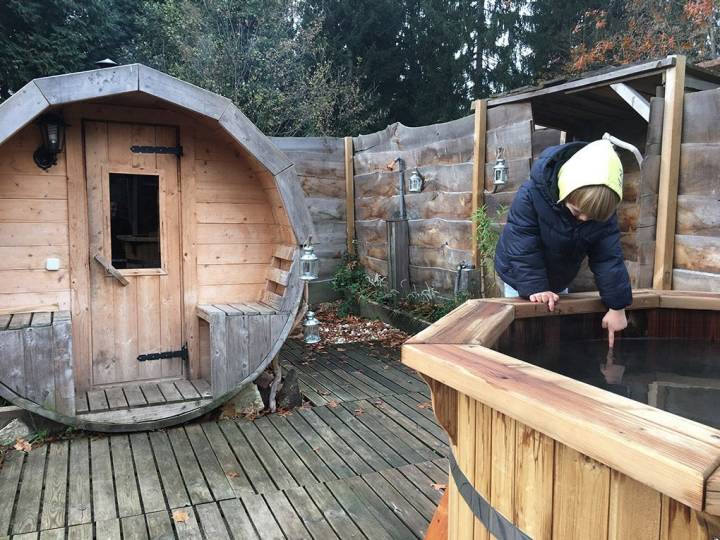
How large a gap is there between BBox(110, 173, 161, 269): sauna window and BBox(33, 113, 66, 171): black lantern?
0.42 meters

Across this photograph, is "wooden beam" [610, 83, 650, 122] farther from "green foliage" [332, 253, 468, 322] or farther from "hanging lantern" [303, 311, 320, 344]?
"hanging lantern" [303, 311, 320, 344]

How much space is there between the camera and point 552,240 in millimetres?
2623

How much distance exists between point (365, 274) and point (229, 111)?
4.53 meters

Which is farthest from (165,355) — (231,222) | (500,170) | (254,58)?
(254,58)

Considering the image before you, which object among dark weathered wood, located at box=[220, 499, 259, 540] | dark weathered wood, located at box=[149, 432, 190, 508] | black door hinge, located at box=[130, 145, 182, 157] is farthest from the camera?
black door hinge, located at box=[130, 145, 182, 157]

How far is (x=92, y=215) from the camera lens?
436 cm

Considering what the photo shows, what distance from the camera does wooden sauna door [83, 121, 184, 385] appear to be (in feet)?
14.4

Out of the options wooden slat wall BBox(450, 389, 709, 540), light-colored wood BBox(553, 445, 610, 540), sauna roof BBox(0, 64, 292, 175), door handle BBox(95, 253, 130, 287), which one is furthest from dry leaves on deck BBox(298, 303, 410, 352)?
light-colored wood BBox(553, 445, 610, 540)

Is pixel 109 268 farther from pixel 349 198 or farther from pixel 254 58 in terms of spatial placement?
pixel 254 58

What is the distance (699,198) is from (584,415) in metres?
3.10

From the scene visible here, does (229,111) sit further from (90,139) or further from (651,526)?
(651,526)

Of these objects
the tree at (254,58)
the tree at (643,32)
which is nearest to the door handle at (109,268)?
the tree at (254,58)

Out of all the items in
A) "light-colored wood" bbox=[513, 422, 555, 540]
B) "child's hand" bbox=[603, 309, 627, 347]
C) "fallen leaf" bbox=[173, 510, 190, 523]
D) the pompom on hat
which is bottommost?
"fallen leaf" bbox=[173, 510, 190, 523]

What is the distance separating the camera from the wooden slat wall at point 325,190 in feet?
26.7
